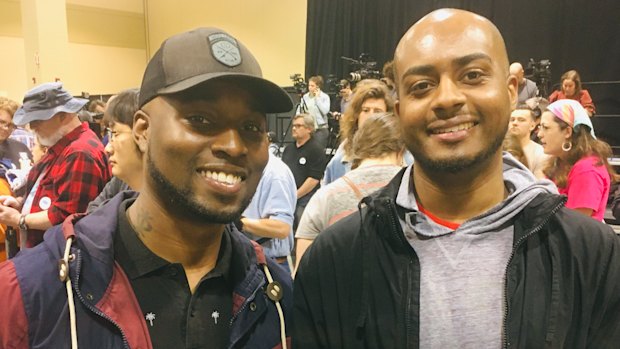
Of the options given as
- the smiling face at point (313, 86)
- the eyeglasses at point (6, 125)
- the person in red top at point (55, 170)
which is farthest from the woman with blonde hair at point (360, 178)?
the smiling face at point (313, 86)

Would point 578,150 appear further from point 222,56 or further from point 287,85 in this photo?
point 287,85

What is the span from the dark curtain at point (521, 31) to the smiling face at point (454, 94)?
7.22 meters

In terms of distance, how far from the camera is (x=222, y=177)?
1056mm

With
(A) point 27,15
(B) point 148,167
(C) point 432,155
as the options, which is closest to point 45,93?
(B) point 148,167

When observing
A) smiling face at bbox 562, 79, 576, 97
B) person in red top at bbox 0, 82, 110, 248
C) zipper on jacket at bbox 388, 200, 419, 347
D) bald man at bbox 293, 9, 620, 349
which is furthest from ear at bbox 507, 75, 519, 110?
smiling face at bbox 562, 79, 576, 97

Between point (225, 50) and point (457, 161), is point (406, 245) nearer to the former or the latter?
point (457, 161)

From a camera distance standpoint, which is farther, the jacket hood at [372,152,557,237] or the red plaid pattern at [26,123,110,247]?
the red plaid pattern at [26,123,110,247]

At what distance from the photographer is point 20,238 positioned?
2.65 meters

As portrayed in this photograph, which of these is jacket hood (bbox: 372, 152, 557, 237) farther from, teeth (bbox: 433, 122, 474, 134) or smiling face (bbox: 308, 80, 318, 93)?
smiling face (bbox: 308, 80, 318, 93)

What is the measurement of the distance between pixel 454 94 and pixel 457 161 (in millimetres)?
Answer: 148

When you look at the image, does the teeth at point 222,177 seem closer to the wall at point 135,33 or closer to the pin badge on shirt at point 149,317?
the pin badge on shirt at point 149,317

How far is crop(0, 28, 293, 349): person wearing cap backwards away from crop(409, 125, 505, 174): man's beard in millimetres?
334

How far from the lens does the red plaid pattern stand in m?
2.42

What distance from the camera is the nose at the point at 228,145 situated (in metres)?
1.05
